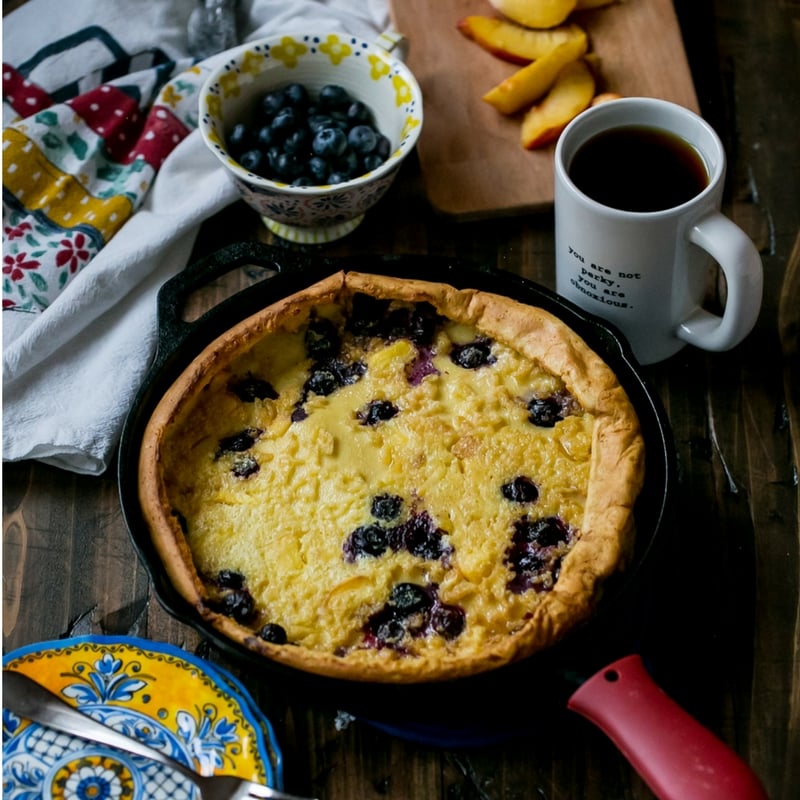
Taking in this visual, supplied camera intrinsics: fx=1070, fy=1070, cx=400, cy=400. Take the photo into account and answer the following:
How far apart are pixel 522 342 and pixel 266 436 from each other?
0.56 m

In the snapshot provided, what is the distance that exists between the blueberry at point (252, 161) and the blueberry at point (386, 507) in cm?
94

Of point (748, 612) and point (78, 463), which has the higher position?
point (78, 463)

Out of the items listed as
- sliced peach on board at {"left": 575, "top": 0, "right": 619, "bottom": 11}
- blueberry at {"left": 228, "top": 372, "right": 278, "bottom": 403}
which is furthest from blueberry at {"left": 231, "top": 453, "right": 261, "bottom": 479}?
sliced peach on board at {"left": 575, "top": 0, "right": 619, "bottom": 11}

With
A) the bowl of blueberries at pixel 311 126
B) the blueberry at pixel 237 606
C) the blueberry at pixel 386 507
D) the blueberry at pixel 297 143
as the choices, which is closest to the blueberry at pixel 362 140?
the bowl of blueberries at pixel 311 126

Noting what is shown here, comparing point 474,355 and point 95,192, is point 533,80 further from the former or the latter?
point 95,192

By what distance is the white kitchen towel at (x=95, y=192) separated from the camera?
2510 millimetres

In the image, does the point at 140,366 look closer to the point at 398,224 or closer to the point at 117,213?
the point at 117,213

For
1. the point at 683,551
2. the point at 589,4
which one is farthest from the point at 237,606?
the point at 589,4

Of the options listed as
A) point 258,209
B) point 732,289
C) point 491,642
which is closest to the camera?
point 491,642

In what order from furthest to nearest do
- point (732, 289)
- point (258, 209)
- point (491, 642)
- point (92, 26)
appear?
point (92, 26), point (258, 209), point (732, 289), point (491, 642)

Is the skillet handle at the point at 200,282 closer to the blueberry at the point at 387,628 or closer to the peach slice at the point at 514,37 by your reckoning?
the blueberry at the point at 387,628

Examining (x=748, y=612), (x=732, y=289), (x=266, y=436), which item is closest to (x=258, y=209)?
(x=266, y=436)

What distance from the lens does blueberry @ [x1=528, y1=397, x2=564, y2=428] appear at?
2.15m

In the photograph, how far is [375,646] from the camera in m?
1.93
